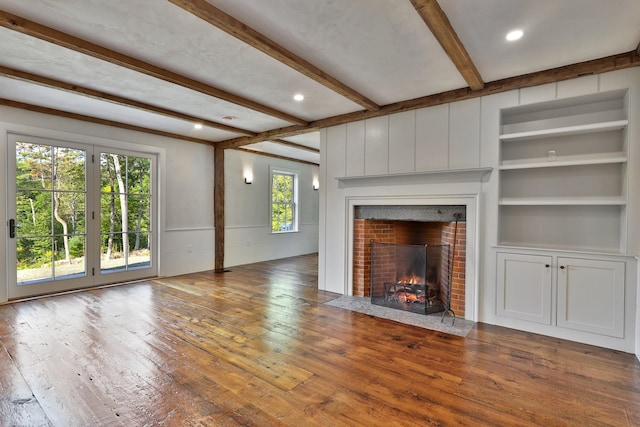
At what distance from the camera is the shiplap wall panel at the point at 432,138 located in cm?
379

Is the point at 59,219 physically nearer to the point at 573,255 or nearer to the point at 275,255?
the point at 275,255

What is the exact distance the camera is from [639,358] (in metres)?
2.67

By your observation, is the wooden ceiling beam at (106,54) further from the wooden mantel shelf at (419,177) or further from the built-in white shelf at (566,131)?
the built-in white shelf at (566,131)

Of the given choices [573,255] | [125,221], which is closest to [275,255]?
[125,221]

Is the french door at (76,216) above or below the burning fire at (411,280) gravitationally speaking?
above

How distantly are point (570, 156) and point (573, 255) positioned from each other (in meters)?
1.07

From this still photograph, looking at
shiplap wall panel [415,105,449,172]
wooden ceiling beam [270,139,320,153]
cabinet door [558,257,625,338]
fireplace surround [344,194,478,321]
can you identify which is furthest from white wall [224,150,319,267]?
cabinet door [558,257,625,338]

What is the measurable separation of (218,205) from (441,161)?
458 centimetres

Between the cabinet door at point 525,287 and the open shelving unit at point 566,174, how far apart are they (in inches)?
11.2

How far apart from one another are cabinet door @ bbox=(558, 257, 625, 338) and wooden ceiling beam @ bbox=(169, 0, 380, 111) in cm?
297

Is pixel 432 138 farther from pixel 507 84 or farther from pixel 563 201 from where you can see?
pixel 563 201

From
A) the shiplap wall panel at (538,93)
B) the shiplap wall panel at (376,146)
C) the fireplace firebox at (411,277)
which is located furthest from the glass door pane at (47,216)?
the shiplap wall panel at (538,93)

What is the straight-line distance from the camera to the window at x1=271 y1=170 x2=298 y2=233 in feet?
26.2

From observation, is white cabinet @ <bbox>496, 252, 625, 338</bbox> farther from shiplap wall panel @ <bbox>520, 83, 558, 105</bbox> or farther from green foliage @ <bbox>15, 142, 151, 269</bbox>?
green foliage @ <bbox>15, 142, 151, 269</bbox>
